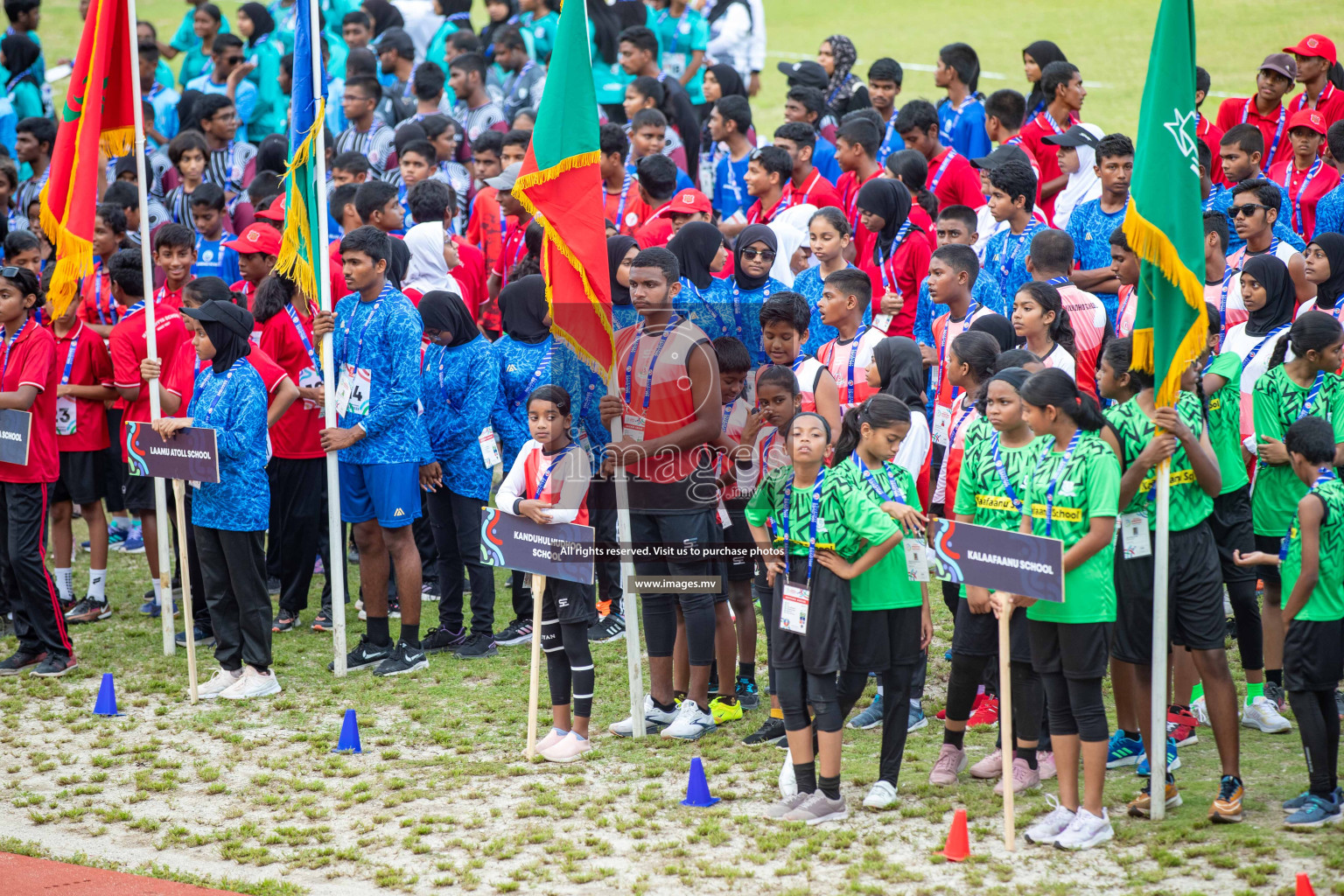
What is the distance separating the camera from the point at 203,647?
9.82 meters

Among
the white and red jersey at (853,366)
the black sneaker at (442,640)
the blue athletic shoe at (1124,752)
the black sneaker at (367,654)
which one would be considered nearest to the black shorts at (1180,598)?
the blue athletic shoe at (1124,752)

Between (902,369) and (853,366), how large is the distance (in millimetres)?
403

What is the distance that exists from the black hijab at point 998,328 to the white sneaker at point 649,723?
2.79m

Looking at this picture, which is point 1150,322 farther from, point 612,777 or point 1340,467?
point 612,777

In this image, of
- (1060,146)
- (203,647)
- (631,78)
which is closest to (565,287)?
(203,647)

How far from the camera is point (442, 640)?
957 cm

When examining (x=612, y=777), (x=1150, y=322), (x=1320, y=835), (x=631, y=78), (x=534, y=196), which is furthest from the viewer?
(x=631, y=78)

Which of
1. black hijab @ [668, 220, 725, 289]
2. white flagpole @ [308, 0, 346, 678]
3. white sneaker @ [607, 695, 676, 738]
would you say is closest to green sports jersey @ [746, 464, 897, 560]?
white sneaker @ [607, 695, 676, 738]

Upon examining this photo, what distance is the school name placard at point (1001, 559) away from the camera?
5.80 m

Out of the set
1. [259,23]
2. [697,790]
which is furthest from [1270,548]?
[259,23]

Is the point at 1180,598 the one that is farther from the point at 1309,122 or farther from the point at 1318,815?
the point at 1309,122

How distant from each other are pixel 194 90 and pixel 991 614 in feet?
46.5

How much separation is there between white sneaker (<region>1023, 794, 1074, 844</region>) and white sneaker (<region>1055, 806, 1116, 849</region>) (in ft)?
0.12

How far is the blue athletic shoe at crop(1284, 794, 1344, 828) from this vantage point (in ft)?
19.6
